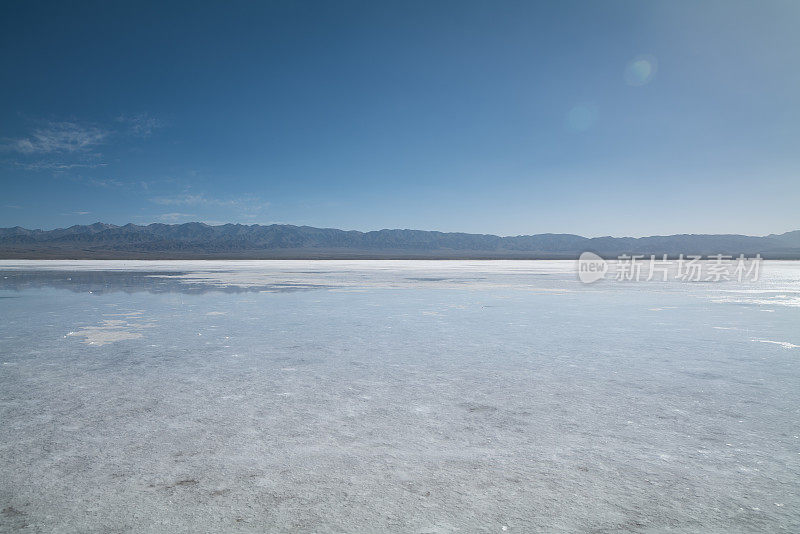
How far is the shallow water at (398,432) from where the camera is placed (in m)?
2.29

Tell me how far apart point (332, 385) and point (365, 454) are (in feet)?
5.42

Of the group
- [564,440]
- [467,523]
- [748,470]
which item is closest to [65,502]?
[467,523]

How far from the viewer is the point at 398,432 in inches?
129

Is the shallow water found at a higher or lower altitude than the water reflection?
higher

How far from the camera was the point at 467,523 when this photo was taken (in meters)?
2.18

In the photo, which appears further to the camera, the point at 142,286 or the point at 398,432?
the point at 142,286

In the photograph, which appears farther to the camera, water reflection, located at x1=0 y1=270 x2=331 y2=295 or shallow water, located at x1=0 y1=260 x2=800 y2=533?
water reflection, located at x1=0 y1=270 x2=331 y2=295

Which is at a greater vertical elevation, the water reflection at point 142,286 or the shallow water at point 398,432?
the shallow water at point 398,432

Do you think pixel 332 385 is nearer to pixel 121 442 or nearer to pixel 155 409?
pixel 155 409

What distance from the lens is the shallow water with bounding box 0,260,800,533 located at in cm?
229

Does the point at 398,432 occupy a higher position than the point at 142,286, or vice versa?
the point at 398,432

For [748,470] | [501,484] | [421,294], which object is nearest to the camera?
[501,484]

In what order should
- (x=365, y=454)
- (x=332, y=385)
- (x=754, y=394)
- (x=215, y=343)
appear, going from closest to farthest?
(x=365, y=454) → (x=754, y=394) → (x=332, y=385) → (x=215, y=343)

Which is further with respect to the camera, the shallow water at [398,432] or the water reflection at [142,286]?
the water reflection at [142,286]
